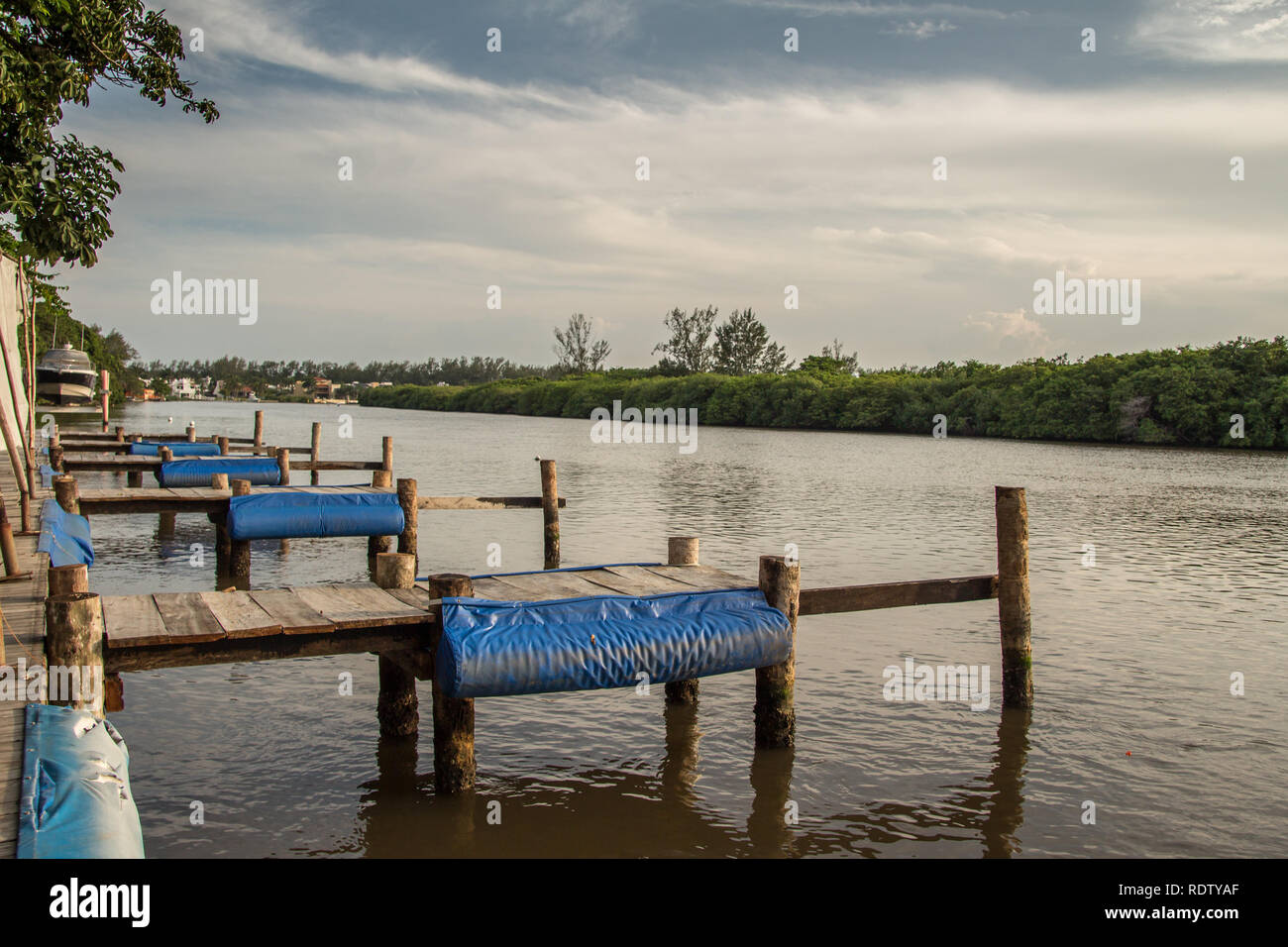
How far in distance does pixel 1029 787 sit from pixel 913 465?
40124mm

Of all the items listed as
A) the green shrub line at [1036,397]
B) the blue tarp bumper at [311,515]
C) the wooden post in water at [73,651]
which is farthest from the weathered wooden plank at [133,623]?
the green shrub line at [1036,397]

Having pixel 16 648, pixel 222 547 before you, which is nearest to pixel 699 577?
pixel 16 648

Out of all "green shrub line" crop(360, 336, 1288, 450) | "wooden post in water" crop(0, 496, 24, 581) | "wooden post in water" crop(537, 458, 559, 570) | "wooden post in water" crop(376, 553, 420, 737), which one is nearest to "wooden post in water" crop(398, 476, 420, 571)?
"wooden post in water" crop(537, 458, 559, 570)

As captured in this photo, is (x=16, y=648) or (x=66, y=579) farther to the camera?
(x=16, y=648)

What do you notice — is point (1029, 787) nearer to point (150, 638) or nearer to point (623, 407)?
point (150, 638)

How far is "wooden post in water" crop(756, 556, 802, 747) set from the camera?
26.5 feet

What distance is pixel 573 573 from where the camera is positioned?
872cm

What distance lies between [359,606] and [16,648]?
2225 millimetres

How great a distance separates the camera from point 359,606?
7.34 meters

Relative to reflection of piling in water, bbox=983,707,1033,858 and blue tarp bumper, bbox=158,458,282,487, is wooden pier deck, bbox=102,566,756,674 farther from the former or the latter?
blue tarp bumper, bbox=158,458,282,487

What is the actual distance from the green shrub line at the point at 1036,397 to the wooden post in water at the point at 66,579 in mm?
65785

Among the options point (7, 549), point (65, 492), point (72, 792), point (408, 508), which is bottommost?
point (72, 792)

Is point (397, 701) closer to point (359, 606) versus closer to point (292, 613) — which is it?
point (359, 606)

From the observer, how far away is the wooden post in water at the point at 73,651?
582 centimetres
